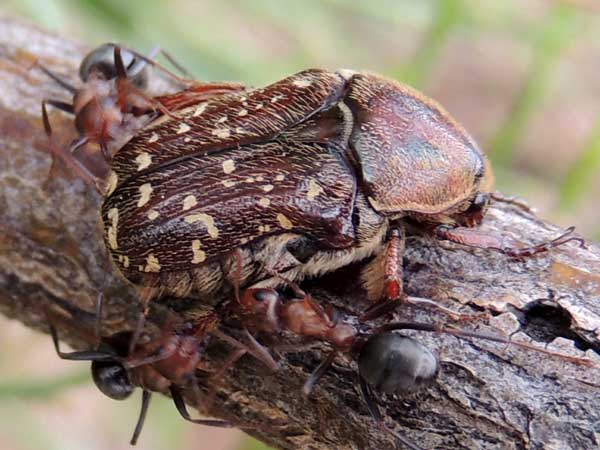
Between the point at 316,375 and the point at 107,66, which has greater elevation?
the point at 107,66

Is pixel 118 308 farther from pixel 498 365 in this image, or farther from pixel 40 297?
pixel 498 365

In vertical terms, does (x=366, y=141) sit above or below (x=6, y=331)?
→ above

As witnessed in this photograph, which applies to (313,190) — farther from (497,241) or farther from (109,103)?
(109,103)

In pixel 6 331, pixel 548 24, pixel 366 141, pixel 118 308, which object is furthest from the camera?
pixel 6 331

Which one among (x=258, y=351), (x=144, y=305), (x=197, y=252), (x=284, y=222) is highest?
(x=284, y=222)

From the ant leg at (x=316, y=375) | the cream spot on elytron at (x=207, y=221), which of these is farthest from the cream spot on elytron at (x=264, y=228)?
the ant leg at (x=316, y=375)

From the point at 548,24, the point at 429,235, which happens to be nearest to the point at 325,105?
the point at 429,235

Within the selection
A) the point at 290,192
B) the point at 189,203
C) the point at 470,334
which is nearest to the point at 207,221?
the point at 189,203
